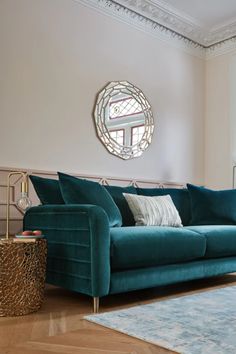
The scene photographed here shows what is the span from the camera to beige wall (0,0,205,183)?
11.0 ft

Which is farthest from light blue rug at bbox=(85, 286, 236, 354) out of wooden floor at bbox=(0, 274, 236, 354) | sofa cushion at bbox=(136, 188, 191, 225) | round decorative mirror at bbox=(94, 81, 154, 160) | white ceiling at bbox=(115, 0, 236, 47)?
white ceiling at bbox=(115, 0, 236, 47)

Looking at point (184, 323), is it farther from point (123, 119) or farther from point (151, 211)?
point (123, 119)

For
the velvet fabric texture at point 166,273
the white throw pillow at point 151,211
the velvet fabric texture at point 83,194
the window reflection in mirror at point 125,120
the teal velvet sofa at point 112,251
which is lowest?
the velvet fabric texture at point 166,273

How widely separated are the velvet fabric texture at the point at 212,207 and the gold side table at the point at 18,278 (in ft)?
6.25

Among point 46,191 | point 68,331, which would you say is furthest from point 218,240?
point 68,331

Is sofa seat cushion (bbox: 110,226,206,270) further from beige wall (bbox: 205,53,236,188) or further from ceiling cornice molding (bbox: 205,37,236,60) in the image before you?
ceiling cornice molding (bbox: 205,37,236,60)

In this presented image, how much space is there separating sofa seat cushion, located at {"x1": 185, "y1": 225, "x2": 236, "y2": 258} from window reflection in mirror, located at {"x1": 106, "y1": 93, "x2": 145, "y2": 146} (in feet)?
4.57

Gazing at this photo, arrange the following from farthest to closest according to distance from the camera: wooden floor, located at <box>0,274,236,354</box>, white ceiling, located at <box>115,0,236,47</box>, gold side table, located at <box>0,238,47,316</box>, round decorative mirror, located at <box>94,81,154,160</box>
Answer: white ceiling, located at <box>115,0,236,47</box> < round decorative mirror, located at <box>94,81,154,160</box> < gold side table, located at <box>0,238,47,316</box> < wooden floor, located at <box>0,274,236,354</box>

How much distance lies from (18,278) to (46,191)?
765 mm

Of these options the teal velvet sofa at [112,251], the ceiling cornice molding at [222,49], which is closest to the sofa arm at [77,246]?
the teal velvet sofa at [112,251]

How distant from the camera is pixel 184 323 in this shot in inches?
80.6

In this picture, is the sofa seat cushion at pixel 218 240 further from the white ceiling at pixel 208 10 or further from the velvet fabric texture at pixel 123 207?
the white ceiling at pixel 208 10

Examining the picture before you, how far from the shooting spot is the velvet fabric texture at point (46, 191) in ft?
9.43

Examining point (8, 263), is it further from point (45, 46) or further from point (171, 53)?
point (171, 53)
